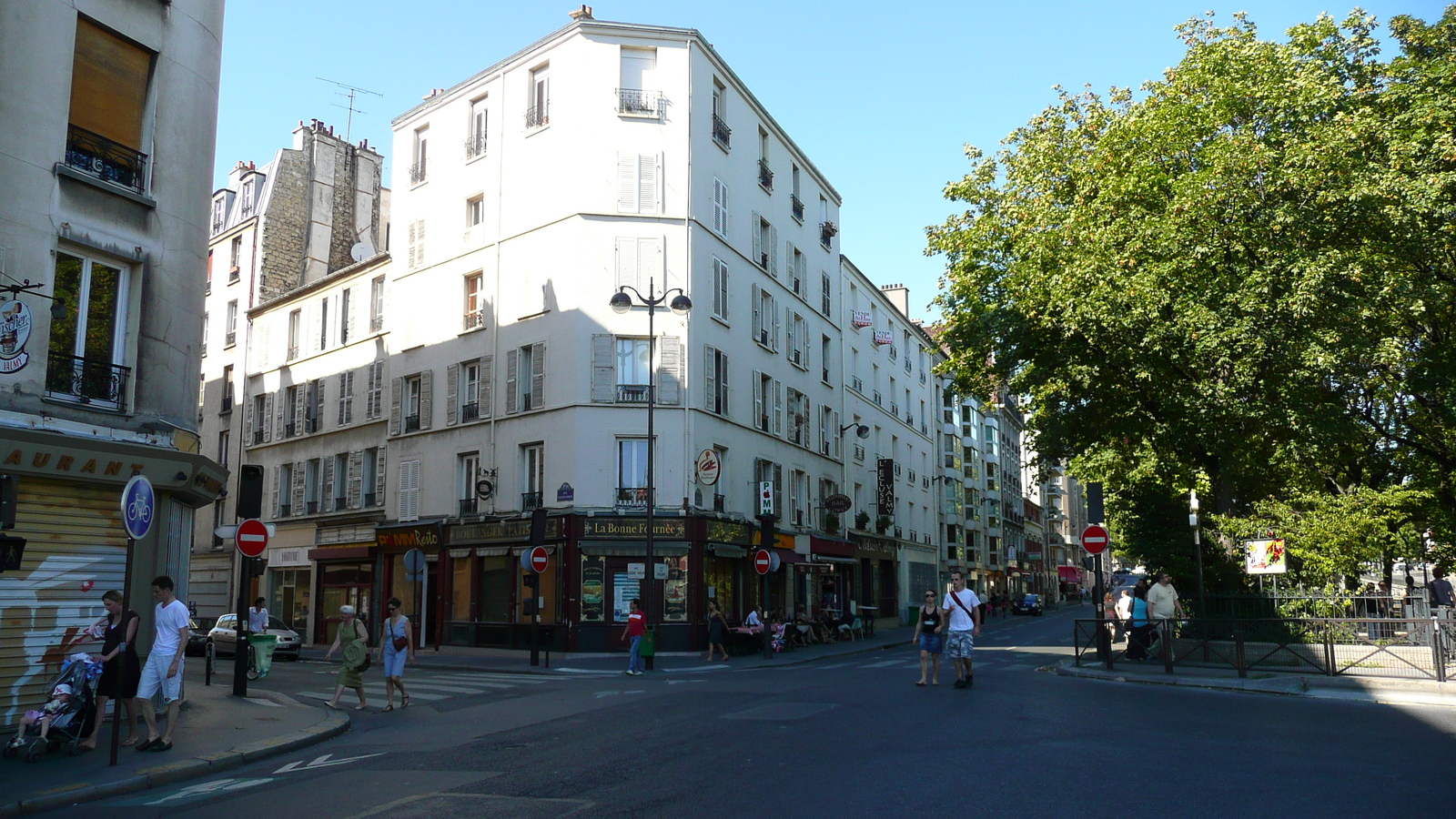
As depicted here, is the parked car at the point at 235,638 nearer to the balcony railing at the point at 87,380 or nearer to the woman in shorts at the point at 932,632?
the balcony railing at the point at 87,380

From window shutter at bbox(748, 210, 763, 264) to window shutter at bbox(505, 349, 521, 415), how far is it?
880 centimetres

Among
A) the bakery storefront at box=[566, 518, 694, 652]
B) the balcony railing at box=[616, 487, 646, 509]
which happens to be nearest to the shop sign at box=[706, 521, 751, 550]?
the bakery storefront at box=[566, 518, 694, 652]

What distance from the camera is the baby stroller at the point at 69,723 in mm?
10117

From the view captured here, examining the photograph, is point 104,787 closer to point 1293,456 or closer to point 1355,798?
point 1355,798

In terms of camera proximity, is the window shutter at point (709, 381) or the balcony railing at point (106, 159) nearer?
the balcony railing at point (106, 159)

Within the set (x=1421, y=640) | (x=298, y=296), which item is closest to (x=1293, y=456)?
(x=1421, y=640)

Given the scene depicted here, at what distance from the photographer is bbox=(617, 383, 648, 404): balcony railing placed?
28.6m

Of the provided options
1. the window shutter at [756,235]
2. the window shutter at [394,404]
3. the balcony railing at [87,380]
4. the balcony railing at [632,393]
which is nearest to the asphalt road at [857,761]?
the balcony railing at [87,380]

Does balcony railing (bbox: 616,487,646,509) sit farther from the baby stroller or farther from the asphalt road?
the baby stroller

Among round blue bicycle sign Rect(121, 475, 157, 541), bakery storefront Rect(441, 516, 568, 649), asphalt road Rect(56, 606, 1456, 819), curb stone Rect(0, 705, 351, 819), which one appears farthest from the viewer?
bakery storefront Rect(441, 516, 568, 649)

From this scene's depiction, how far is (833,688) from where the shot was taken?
1576 centimetres

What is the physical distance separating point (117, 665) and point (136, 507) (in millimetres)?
1681

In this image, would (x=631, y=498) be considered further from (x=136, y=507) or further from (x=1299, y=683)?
(x=136, y=507)

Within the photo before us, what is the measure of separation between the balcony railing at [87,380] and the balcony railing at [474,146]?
2063 centimetres
